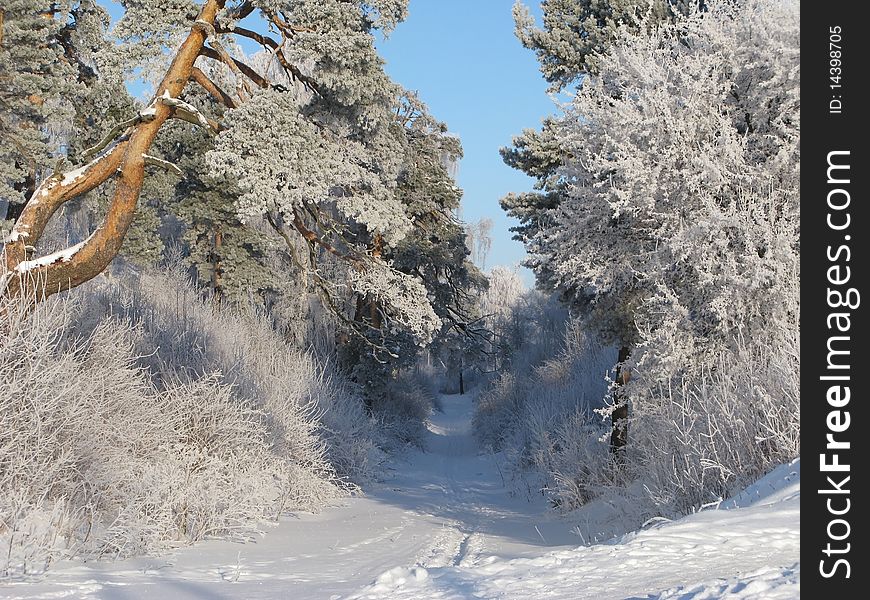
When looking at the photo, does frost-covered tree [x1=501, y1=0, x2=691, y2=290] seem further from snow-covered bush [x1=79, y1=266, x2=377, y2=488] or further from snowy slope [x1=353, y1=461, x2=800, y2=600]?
snowy slope [x1=353, y1=461, x2=800, y2=600]

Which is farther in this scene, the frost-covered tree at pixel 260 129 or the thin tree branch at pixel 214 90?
the thin tree branch at pixel 214 90

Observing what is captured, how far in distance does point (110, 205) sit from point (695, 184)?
7.56 metres

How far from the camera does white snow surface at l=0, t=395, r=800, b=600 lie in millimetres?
4012

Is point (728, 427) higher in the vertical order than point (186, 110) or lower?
lower

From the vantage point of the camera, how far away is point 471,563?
696cm

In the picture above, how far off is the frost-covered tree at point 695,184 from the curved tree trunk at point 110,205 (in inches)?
224

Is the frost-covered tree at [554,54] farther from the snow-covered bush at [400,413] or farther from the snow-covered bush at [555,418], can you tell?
the snow-covered bush at [400,413]

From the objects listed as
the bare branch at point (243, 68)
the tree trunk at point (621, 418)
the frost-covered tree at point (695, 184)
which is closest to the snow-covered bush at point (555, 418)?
the tree trunk at point (621, 418)

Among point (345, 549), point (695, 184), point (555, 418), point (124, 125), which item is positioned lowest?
point (345, 549)
